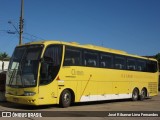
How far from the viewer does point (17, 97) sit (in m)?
17.0

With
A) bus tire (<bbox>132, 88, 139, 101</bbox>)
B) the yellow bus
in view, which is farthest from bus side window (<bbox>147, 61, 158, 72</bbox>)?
the yellow bus

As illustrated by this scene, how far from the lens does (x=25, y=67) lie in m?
17.2

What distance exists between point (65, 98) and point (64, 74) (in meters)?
1.25

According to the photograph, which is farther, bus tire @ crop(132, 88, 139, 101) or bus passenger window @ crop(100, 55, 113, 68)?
bus tire @ crop(132, 88, 139, 101)

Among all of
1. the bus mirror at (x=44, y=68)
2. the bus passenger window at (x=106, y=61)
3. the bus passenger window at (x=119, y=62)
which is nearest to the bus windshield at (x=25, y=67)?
the bus mirror at (x=44, y=68)

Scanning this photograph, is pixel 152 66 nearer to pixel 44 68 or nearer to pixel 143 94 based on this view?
pixel 143 94

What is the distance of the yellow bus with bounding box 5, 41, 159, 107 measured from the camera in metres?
16.9

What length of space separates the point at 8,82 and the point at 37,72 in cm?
200

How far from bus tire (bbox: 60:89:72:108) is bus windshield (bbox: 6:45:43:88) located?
2054mm

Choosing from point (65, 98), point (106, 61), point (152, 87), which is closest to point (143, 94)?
point (152, 87)

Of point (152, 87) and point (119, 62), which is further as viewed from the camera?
point (152, 87)

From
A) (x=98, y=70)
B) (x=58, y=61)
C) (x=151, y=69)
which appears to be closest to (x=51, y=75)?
(x=58, y=61)

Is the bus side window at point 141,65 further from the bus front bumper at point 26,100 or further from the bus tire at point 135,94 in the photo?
the bus front bumper at point 26,100

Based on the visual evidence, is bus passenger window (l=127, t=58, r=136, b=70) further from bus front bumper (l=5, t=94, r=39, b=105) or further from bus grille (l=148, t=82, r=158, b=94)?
bus front bumper (l=5, t=94, r=39, b=105)
